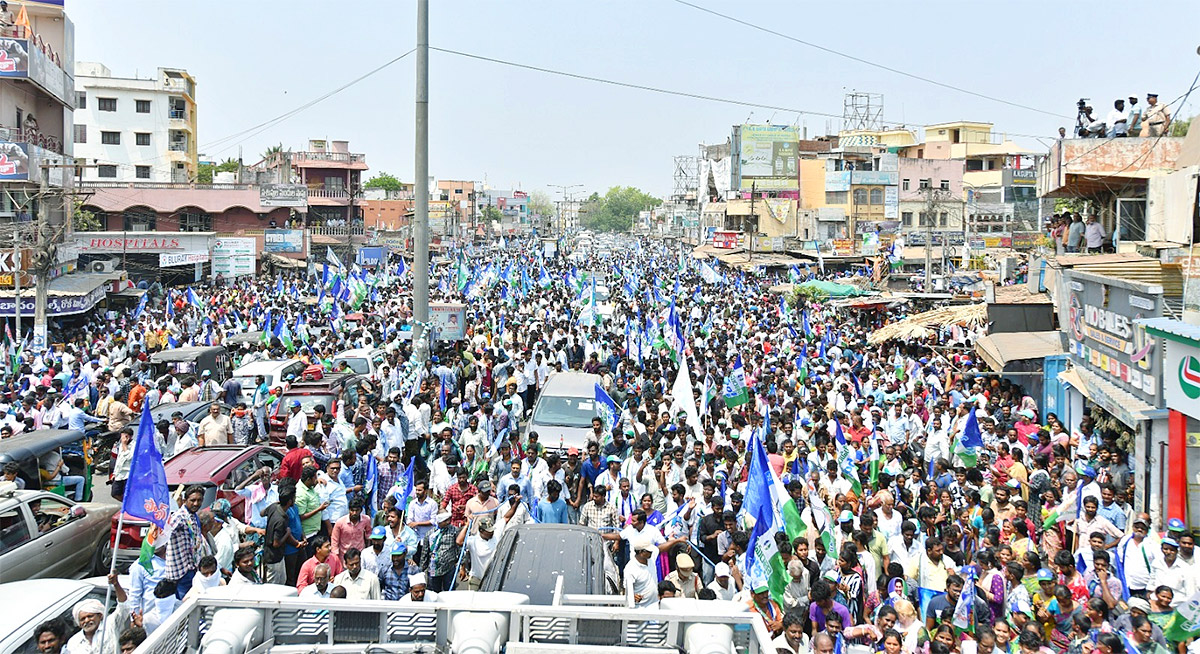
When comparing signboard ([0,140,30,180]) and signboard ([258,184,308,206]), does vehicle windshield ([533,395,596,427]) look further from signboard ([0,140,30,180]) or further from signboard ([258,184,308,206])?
signboard ([258,184,308,206])

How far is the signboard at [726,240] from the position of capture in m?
63.5

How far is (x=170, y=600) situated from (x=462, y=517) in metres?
2.67

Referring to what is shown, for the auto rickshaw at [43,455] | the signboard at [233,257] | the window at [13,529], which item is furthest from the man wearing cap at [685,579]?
the signboard at [233,257]

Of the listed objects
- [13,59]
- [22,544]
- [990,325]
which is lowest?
[22,544]

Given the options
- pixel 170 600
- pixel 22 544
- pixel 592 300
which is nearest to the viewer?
pixel 170 600

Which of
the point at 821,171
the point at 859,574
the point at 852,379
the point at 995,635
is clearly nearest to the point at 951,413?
the point at 852,379

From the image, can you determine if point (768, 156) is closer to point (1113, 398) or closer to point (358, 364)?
point (358, 364)

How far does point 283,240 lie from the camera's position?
4925 cm

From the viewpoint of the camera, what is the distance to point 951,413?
44.7 feet

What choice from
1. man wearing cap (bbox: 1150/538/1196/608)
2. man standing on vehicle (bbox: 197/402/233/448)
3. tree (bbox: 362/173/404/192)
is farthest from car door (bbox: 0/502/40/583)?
tree (bbox: 362/173/404/192)

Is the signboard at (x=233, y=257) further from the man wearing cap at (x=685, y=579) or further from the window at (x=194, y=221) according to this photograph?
the man wearing cap at (x=685, y=579)

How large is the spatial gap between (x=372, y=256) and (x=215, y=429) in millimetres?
44726

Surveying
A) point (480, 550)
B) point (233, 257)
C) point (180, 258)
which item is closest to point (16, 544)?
point (480, 550)

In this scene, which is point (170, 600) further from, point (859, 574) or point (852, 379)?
point (852, 379)
